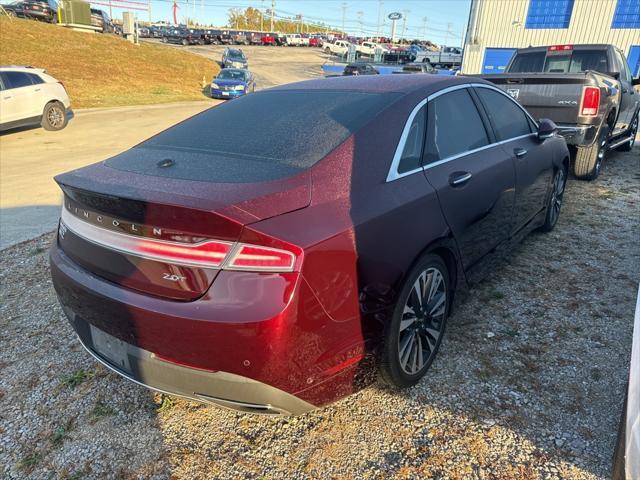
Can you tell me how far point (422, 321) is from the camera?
8.37 ft

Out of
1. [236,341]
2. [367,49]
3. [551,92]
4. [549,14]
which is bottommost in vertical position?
[236,341]

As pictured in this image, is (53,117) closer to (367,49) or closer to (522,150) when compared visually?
(522,150)

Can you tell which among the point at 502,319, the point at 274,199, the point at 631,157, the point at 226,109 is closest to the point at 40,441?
the point at 274,199

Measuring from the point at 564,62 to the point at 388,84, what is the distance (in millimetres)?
6834

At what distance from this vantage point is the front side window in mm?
22281

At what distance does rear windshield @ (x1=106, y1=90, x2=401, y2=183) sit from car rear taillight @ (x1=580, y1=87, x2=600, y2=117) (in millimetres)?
4411

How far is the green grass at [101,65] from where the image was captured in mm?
20375

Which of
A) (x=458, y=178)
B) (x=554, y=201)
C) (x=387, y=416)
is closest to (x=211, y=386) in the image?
(x=387, y=416)

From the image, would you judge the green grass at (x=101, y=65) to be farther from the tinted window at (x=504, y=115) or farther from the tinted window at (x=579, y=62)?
the tinted window at (x=504, y=115)

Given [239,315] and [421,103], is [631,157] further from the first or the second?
[239,315]

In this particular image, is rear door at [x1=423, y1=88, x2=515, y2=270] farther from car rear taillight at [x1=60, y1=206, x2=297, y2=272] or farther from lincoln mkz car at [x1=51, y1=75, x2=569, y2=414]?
car rear taillight at [x1=60, y1=206, x2=297, y2=272]

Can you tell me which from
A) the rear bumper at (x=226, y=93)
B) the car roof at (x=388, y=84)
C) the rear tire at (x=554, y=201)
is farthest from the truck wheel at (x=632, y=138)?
the rear bumper at (x=226, y=93)

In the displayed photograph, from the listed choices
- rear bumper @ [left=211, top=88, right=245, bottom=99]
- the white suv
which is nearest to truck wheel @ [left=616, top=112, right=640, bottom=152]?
the white suv

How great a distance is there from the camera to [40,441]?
2336 millimetres
